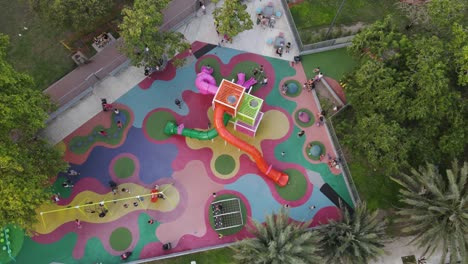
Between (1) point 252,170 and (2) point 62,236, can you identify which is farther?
(1) point 252,170

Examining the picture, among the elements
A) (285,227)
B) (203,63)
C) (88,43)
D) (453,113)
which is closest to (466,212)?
(453,113)

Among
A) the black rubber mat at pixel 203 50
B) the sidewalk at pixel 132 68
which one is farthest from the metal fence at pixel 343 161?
the black rubber mat at pixel 203 50

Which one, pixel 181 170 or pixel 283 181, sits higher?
pixel 181 170

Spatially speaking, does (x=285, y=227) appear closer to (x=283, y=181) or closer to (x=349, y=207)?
(x=283, y=181)

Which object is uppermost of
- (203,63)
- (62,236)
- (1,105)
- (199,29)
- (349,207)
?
(199,29)

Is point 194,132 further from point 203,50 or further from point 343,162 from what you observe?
point 343,162

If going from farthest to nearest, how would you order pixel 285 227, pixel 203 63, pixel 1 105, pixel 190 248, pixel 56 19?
pixel 203 63 < pixel 56 19 < pixel 190 248 < pixel 285 227 < pixel 1 105
